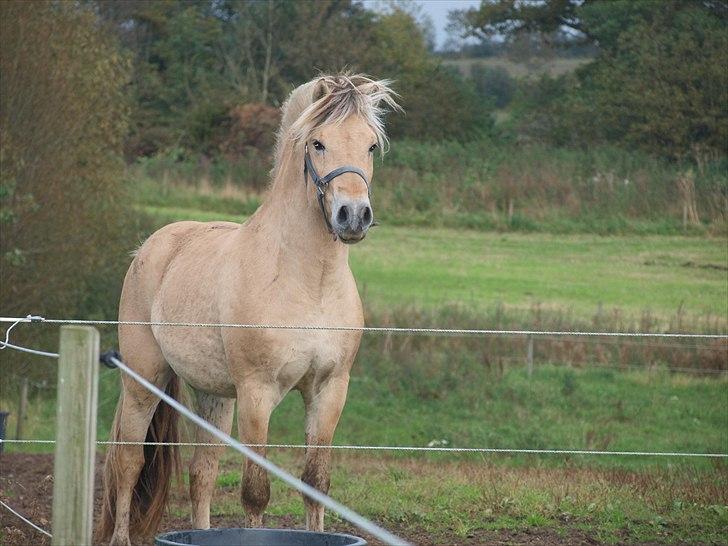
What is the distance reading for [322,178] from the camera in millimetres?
5934

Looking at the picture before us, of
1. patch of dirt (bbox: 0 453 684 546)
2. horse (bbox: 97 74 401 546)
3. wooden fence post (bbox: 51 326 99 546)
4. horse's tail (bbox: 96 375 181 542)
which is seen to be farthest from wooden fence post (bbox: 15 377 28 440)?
wooden fence post (bbox: 51 326 99 546)

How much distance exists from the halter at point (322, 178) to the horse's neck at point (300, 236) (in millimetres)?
75

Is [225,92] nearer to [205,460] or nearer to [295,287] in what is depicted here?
[205,460]

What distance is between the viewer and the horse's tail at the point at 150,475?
295 inches

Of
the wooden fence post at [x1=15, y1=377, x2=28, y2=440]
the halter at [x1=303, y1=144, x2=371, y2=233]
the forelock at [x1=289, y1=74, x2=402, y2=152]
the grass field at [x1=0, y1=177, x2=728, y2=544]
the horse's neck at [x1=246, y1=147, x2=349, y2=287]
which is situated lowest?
the wooden fence post at [x1=15, y1=377, x2=28, y2=440]

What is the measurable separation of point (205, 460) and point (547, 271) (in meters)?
15.0

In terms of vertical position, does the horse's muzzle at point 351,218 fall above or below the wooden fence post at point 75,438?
above

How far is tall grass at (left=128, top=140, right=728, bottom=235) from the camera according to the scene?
73.0ft

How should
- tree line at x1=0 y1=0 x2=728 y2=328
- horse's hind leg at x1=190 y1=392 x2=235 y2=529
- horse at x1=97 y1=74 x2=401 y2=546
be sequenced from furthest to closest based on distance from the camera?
tree line at x1=0 y1=0 x2=728 y2=328, horse's hind leg at x1=190 y1=392 x2=235 y2=529, horse at x1=97 y1=74 x2=401 y2=546

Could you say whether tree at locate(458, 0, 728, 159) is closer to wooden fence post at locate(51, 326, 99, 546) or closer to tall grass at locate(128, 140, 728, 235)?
tall grass at locate(128, 140, 728, 235)

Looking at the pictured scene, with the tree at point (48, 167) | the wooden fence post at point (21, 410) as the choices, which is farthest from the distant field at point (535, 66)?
the wooden fence post at point (21, 410)

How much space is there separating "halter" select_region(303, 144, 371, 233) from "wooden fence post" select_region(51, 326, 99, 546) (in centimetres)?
229

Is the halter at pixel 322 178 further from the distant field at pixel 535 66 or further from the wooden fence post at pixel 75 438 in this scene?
the distant field at pixel 535 66

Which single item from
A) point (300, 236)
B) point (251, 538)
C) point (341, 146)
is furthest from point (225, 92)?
point (251, 538)
